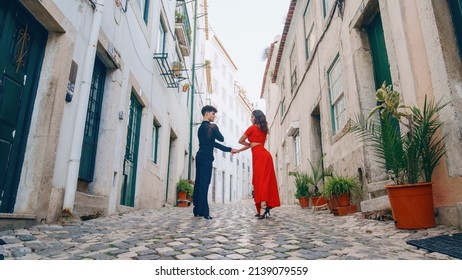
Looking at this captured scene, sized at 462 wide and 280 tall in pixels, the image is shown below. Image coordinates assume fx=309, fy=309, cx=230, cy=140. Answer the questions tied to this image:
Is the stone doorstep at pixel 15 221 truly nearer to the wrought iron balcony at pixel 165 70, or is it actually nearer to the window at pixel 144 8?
the window at pixel 144 8

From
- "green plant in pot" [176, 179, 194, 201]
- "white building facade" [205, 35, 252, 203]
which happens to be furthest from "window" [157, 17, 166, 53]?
"white building facade" [205, 35, 252, 203]

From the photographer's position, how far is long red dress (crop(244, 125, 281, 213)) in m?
4.93

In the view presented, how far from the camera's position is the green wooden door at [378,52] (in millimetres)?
4695

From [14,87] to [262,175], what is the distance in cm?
348

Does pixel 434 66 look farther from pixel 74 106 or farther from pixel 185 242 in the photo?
pixel 74 106

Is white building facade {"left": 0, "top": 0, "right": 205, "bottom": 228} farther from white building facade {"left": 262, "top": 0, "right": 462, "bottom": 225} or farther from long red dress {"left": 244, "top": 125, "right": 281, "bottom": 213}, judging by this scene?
white building facade {"left": 262, "top": 0, "right": 462, "bottom": 225}

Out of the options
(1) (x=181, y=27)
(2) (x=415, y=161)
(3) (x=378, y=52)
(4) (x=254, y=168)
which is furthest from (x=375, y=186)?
(1) (x=181, y=27)

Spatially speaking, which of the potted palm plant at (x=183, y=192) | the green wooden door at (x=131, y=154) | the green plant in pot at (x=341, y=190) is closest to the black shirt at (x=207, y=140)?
the green plant in pot at (x=341, y=190)

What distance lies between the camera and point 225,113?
1100 inches

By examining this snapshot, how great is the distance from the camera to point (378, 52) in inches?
195

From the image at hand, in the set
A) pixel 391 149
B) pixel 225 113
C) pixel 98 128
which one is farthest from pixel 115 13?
pixel 225 113

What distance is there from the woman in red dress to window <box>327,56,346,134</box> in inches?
74.8

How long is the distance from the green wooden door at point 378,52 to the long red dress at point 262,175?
2043mm

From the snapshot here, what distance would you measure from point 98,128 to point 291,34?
8.19m
